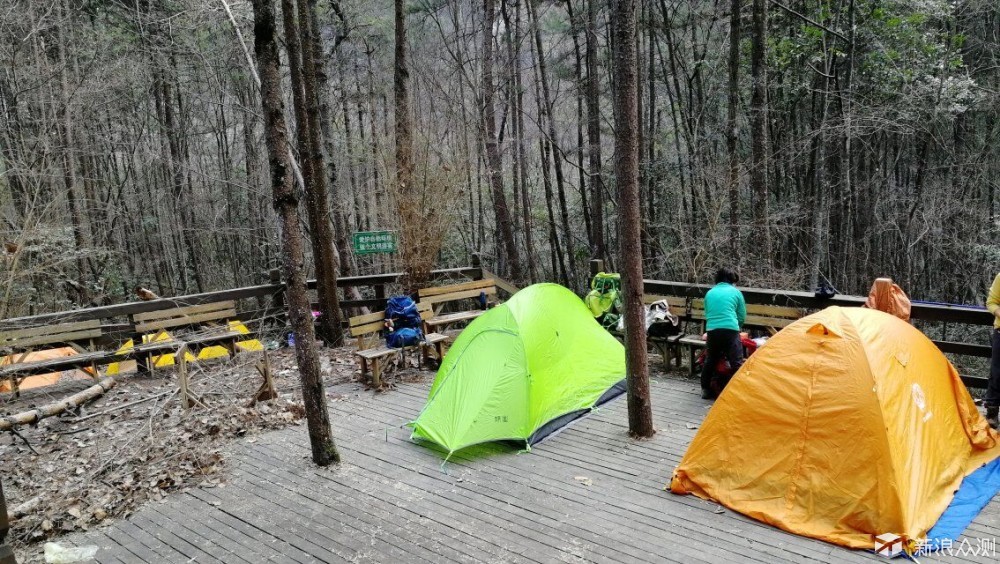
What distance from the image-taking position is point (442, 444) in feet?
17.6

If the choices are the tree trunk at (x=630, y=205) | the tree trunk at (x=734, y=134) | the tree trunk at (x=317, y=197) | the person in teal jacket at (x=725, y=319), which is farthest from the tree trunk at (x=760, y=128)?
the tree trunk at (x=317, y=197)

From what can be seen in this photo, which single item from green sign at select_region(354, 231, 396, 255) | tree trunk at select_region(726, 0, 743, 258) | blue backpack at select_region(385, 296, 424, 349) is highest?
tree trunk at select_region(726, 0, 743, 258)

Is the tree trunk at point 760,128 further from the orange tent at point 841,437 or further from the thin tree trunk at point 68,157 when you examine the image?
the thin tree trunk at point 68,157

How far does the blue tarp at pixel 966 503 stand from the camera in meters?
3.69

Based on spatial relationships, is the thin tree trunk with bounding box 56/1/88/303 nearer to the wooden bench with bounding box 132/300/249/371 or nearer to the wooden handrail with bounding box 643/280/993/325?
A: the wooden bench with bounding box 132/300/249/371

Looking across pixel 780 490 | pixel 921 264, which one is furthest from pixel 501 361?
pixel 921 264

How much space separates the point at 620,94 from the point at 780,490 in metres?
3.42

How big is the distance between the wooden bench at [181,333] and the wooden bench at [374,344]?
65.7 inches

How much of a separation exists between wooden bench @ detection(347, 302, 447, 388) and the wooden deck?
5.17 ft

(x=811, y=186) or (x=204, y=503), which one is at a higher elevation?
(x=811, y=186)

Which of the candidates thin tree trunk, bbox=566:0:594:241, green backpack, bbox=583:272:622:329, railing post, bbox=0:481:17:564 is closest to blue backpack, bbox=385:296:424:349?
green backpack, bbox=583:272:622:329

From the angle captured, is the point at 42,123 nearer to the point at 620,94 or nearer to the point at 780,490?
the point at 620,94

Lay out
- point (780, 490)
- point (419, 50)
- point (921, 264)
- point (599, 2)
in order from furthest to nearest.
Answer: point (419, 50) → point (599, 2) → point (921, 264) → point (780, 490)

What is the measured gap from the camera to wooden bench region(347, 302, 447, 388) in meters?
7.38
